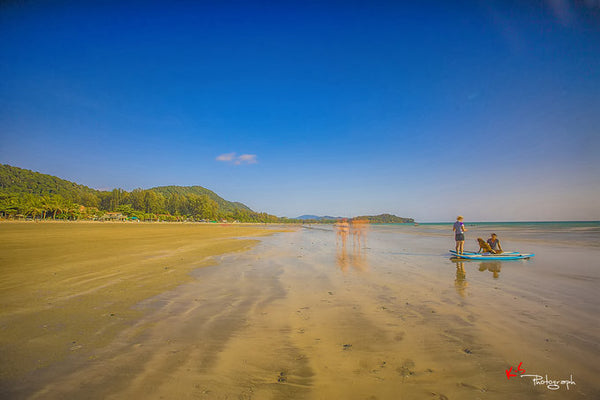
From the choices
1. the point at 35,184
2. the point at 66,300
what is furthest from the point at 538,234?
the point at 35,184

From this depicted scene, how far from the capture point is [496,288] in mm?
8242

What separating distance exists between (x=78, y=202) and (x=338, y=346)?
167 meters

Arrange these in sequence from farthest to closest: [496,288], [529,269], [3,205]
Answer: [3,205] < [529,269] < [496,288]

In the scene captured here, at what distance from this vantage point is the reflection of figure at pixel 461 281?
7879 mm

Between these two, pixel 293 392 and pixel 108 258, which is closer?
pixel 293 392

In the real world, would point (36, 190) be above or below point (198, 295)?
above

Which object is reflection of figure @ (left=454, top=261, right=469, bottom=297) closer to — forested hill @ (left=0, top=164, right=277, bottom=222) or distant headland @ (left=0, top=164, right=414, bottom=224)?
distant headland @ (left=0, top=164, right=414, bottom=224)

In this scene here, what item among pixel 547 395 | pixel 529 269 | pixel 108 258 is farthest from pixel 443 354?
pixel 108 258

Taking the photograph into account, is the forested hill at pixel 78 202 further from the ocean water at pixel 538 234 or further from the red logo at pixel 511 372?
the red logo at pixel 511 372

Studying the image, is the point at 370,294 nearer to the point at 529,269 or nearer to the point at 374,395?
the point at 374,395

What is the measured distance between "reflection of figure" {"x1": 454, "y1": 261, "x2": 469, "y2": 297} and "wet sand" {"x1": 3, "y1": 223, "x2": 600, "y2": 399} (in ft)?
0.38

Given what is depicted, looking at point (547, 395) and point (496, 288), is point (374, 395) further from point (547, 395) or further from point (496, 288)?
point (496, 288)

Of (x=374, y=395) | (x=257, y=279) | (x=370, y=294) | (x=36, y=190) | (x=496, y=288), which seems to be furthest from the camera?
(x=36, y=190)

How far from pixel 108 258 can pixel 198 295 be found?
9144 mm
